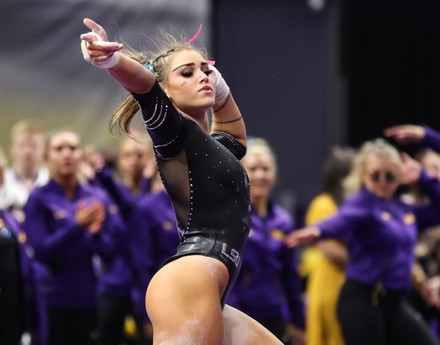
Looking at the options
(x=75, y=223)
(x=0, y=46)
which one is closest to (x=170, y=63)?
(x=75, y=223)

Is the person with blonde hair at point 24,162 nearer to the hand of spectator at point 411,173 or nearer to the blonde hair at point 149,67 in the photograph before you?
the hand of spectator at point 411,173

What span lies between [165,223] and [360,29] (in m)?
→ 4.43

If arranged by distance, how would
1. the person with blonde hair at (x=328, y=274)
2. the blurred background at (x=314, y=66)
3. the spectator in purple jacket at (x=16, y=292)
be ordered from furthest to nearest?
the blurred background at (x=314, y=66) → the person with blonde hair at (x=328, y=274) → the spectator in purple jacket at (x=16, y=292)

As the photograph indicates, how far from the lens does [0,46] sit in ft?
32.6

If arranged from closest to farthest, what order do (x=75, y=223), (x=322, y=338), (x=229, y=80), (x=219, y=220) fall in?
(x=219, y=220), (x=75, y=223), (x=322, y=338), (x=229, y=80)

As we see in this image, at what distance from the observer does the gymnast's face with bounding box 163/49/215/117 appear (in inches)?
168

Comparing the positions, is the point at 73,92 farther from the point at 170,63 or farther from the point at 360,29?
the point at 170,63

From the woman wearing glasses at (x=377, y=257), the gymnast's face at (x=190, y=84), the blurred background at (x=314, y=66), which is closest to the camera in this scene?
the gymnast's face at (x=190, y=84)

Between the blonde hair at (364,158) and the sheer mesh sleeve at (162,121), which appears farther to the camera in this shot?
the blonde hair at (364,158)

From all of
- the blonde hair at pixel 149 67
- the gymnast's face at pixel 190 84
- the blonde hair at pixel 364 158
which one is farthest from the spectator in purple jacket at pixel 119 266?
the gymnast's face at pixel 190 84

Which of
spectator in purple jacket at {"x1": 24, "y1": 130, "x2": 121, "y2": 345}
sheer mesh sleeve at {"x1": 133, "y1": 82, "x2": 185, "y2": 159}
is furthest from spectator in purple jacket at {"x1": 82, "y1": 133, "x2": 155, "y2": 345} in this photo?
sheer mesh sleeve at {"x1": 133, "y1": 82, "x2": 185, "y2": 159}

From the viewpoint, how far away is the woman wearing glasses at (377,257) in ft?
23.3

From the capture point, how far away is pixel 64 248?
24.1 feet

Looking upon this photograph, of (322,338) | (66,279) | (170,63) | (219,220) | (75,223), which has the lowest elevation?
(322,338)
